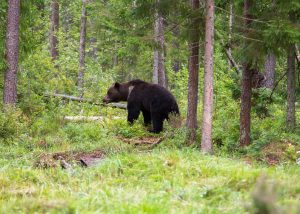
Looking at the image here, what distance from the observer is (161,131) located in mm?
14883

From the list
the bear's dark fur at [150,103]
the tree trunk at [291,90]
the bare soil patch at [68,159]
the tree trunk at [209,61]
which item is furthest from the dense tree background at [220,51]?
the bare soil patch at [68,159]

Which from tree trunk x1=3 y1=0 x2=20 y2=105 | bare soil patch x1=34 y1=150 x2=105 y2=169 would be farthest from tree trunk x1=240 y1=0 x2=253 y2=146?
tree trunk x1=3 y1=0 x2=20 y2=105

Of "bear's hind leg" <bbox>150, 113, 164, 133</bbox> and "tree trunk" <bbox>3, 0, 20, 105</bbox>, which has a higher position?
"tree trunk" <bbox>3, 0, 20, 105</bbox>

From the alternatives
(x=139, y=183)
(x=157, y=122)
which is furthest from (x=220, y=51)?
(x=139, y=183)

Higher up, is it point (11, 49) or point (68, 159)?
point (11, 49)

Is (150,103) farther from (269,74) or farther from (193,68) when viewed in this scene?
(269,74)

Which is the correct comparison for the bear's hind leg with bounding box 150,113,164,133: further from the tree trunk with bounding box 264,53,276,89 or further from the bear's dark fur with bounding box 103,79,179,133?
the tree trunk with bounding box 264,53,276,89

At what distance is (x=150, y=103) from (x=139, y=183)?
7.73 metres

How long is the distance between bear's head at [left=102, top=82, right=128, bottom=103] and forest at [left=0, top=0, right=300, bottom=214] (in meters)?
0.04

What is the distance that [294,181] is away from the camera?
7.03 m

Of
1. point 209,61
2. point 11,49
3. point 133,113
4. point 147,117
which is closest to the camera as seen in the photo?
point 209,61

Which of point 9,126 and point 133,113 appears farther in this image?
point 133,113

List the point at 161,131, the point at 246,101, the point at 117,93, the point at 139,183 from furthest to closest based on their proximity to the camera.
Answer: the point at 117,93 < the point at 161,131 < the point at 246,101 < the point at 139,183

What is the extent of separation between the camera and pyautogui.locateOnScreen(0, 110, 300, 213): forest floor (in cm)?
571
